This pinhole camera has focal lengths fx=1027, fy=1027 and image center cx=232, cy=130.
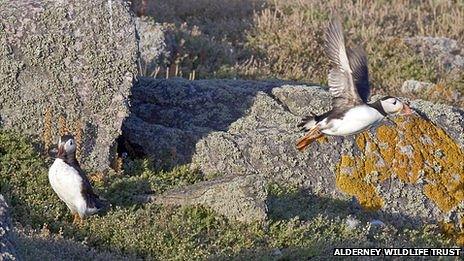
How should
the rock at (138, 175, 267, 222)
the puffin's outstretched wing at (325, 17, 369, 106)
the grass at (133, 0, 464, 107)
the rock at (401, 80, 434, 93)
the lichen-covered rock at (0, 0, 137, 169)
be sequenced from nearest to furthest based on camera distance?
the rock at (138, 175, 267, 222) → the puffin's outstretched wing at (325, 17, 369, 106) → the lichen-covered rock at (0, 0, 137, 169) → the rock at (401, 80, 434, 93) → the grass at (133, 0, 464, 107)

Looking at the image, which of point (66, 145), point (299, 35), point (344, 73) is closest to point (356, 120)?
point (344, 73)

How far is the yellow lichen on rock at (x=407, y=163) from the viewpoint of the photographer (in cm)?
993

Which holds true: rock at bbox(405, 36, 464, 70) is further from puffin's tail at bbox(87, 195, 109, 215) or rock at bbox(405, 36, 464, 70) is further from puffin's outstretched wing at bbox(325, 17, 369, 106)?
puffin's tail at bbox(87, 195, 109, 215)

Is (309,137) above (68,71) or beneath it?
beneath

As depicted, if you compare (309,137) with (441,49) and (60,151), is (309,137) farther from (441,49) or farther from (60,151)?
(441,49)

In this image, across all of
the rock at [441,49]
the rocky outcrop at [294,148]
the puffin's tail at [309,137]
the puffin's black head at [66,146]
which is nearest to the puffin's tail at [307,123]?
the puffin's tail at [309,137]

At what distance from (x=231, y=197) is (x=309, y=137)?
1.21 meters

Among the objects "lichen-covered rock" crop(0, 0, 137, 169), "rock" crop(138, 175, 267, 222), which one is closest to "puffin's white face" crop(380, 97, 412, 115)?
"rock" crop(138, 175, 267, 222)

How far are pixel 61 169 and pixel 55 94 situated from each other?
128cm

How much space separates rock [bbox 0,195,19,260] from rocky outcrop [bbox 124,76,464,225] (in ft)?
12.0

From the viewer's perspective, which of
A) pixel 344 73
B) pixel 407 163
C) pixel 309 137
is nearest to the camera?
pixel 344 73

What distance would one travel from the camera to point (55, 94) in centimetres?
944

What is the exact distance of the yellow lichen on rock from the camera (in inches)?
391

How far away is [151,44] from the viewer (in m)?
13.7
